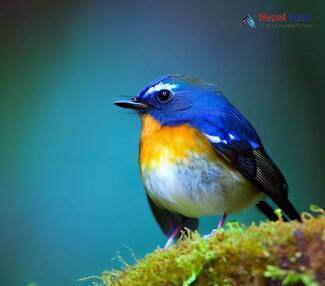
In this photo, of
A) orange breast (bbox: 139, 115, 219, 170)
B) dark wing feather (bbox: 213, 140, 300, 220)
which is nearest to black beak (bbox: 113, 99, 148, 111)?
orange breast (bbox: 139, 115, 219, 170)

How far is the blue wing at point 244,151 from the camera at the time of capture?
8.68 feet

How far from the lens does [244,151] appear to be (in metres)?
2.77

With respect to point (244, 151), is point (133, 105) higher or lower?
higher

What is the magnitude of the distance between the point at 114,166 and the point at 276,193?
275 cm

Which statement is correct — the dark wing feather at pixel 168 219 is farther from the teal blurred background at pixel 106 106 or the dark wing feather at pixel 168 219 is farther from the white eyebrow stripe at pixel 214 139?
the teal blurred background at pixel 106 106

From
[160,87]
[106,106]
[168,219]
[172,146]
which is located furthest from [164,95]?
[106,106]

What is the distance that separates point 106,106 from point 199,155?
10.2 feet

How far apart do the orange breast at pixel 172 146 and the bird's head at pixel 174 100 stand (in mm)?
114

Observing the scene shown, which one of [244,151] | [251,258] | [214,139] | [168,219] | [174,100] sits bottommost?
[168,219]

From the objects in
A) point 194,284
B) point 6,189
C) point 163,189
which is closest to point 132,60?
point 6,189

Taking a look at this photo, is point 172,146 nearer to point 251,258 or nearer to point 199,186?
point 199,186

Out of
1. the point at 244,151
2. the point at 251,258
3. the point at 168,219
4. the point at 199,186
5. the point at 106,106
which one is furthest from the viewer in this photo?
the point at 106,106

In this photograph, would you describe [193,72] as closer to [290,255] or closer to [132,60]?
[132,60]

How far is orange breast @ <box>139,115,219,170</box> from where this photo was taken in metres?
2.57
